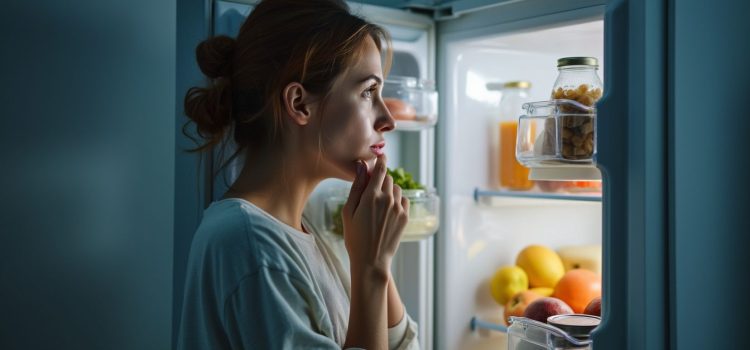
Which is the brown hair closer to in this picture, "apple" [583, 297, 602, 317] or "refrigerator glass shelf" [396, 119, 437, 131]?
"refrigerator glass shelf" [396, 119, 437, 131]

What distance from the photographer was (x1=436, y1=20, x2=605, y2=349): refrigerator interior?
1745mm

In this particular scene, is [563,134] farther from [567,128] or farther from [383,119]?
[383,119]

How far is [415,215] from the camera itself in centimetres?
153

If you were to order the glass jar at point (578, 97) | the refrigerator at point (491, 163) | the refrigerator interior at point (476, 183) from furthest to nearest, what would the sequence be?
the refrigerator interior at point (476, 183), the glass jar at point (578, 97), the refrigerator at point (491, 163)

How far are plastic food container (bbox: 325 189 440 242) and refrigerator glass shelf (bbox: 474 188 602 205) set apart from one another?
0.23 m

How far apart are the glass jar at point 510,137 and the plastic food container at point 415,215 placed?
32cm

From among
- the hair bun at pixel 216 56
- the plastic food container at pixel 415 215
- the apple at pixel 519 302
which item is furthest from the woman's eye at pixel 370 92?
the apple at pixel 519 302

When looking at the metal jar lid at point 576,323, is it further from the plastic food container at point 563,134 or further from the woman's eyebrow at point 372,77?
the woman's eyebrow at point 372,77

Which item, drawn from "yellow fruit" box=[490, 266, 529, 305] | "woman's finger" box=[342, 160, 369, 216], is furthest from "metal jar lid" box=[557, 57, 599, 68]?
"yellow fruit" box=[490, 266, 529, 305]

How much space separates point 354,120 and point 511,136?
0.72 metres

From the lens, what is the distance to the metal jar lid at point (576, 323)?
1.25 metres
